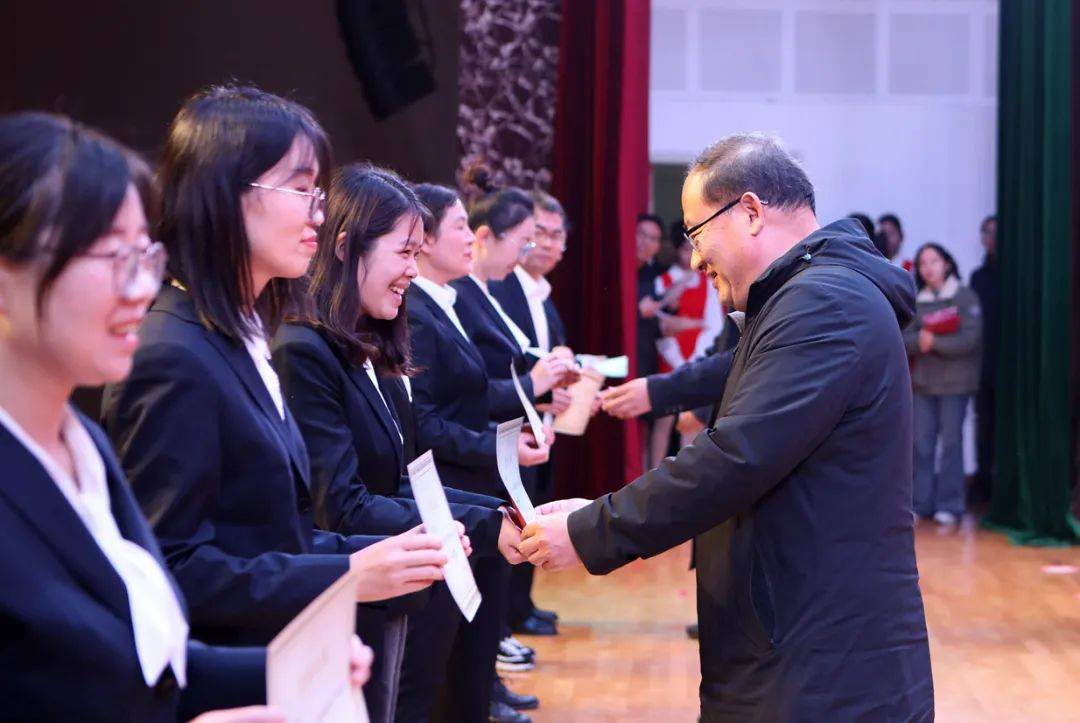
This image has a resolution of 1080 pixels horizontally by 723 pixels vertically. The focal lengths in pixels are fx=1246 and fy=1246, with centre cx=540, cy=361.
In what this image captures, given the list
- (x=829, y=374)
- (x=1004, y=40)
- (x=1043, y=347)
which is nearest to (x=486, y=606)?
(x=829, y=374)

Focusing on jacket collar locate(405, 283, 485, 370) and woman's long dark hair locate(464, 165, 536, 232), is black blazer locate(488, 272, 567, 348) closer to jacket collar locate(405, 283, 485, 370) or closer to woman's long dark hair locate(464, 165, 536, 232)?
woman's long dark hair locate(464, 165, 536, 232)

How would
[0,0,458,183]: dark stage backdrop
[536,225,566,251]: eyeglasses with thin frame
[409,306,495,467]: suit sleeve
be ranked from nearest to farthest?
[0,0,458,183]: dark stage backdrop
[409,306,495,467]: suit sleeve
[536,225,566,251]: eyeglasses with thin frame

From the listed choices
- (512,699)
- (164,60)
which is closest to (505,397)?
(512,699)

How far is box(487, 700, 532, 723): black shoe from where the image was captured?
3.86 meters

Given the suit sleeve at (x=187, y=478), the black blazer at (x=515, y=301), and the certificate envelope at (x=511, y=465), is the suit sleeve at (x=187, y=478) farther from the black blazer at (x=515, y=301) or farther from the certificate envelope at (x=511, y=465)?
the black blazer at (x=515, y=301)

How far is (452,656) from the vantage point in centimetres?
323

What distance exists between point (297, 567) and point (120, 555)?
1.48 feet

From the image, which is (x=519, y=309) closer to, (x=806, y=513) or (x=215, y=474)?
(x=806, y=513)

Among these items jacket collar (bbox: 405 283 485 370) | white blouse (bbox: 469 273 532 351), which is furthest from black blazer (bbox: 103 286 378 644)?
white blouse (bbox: 469 273 532 351)

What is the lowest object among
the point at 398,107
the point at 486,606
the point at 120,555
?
the point at 486,606

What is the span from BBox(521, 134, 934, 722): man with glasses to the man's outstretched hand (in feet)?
0.16

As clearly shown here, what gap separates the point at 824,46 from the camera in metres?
8.87

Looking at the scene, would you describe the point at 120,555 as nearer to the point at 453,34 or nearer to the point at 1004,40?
the point at 453,34

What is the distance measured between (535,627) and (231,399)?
3.65 m
